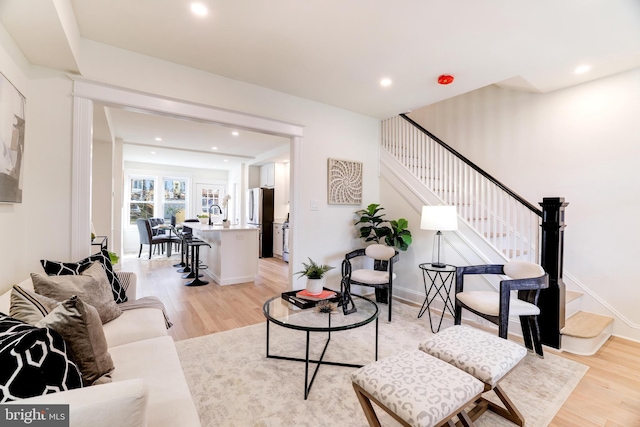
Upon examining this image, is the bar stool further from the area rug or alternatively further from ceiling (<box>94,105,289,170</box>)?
the area rug

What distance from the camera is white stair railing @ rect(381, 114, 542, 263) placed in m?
3.11

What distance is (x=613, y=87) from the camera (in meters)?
3.01

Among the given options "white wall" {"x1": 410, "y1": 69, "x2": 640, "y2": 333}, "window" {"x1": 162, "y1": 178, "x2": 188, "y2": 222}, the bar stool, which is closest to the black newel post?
→ "white wall" {"x1": 410, "y1": 69, "x2": 640, "y2": 333}

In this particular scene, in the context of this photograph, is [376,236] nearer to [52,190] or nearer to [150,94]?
[150,94]

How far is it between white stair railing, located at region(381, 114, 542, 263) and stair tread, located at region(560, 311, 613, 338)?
677 mm

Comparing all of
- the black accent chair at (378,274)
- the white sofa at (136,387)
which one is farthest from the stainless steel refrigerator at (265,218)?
the white sofa at (136,387)

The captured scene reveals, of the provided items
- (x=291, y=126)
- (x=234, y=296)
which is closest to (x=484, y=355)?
(x=291, y=126)

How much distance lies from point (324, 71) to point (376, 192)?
203 cm

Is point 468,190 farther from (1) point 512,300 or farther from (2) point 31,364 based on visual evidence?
(2) point 31,364

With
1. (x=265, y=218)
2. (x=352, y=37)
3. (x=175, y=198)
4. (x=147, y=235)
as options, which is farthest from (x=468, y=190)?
(x=175, y=198)

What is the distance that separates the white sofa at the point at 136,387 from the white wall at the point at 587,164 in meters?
4.03

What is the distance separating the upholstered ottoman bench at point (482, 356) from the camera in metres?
1.47

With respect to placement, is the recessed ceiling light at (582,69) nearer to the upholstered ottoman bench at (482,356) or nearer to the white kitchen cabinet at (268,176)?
the upholstered ottoman bench at (482,356)

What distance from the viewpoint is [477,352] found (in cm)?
159
